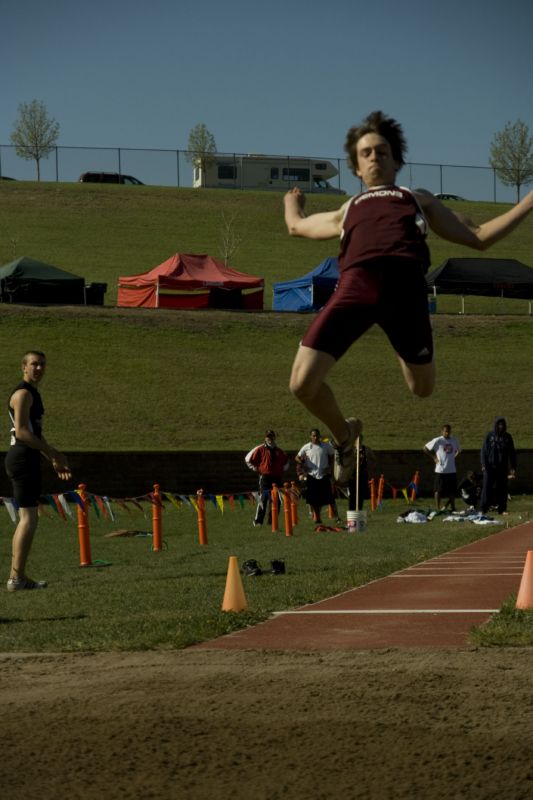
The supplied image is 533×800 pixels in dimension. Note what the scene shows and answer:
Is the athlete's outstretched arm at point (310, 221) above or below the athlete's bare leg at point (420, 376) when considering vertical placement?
above

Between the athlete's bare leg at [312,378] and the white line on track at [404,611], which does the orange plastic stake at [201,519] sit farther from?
the athlete's bare leg at [312,378]

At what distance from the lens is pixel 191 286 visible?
176 feet

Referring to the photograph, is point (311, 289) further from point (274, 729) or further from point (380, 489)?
point (274, 729)

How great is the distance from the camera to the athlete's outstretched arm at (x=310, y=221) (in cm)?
Answer: 640

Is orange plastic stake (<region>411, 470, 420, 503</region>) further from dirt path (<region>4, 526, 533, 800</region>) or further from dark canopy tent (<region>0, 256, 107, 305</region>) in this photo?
dark canopy tent (<region>0, 256, 107, 305</region>)

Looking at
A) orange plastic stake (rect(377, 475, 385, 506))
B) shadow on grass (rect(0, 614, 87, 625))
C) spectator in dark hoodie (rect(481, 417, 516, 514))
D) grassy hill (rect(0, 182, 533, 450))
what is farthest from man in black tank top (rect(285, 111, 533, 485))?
grassy hill (rect(0, 182, 533, 450))

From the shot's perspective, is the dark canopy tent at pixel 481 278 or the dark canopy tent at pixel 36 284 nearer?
the dark canopy tent at pixel 36 284

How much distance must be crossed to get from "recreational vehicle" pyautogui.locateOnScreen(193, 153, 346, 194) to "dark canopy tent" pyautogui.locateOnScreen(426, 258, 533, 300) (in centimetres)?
3741

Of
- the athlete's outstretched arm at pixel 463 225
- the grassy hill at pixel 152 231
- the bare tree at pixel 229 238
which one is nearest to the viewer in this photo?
the athlete's outstretched arm at pixel 463 225

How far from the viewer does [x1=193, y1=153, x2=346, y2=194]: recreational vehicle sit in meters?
91.9

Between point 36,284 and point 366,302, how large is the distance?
46422mm

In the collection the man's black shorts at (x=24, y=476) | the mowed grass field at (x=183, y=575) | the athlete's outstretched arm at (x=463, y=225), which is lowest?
the mowed grass field at (x=183, y=575)

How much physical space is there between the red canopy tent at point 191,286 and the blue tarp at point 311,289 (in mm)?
1286

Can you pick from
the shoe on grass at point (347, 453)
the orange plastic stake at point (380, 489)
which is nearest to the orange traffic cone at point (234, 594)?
the shoe on grass at point (347, 453)
